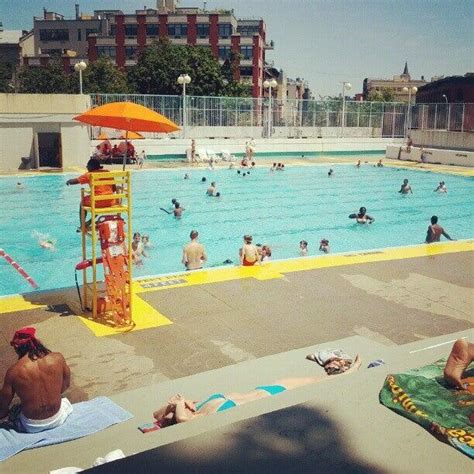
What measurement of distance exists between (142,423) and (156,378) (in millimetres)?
990

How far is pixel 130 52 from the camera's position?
246ft

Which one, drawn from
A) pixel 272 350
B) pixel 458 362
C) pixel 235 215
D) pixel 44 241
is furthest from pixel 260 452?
pixel 235 215

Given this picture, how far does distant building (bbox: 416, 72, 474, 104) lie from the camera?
5134 cm

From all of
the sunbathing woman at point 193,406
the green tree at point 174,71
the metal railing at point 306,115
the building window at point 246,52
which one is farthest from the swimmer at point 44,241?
the building window at point 246,52

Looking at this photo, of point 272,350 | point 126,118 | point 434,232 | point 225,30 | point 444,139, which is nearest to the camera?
point 272,350

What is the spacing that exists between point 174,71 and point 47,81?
14565 millimetres

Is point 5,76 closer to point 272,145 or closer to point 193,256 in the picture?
point 272,145

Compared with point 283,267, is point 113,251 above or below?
above

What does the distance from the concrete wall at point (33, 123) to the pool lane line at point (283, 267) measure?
20377 mm

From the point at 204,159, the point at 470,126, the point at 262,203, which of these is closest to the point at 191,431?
the point at 262,203

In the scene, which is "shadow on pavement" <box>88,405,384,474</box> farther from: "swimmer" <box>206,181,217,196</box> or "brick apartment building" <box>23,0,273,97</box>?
"brick apartment building" <box>23,0,273,97</box>

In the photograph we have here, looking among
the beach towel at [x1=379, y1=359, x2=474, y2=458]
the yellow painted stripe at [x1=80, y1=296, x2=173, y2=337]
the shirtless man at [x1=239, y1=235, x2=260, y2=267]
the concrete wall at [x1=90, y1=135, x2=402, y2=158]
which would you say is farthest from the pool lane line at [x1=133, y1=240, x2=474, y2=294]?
the concrete wall at [x1=90, y1=135, x2=402, y2=158]

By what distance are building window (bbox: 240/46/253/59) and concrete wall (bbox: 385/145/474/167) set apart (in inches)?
1582

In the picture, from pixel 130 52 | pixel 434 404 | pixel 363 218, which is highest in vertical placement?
pixel 130 52
